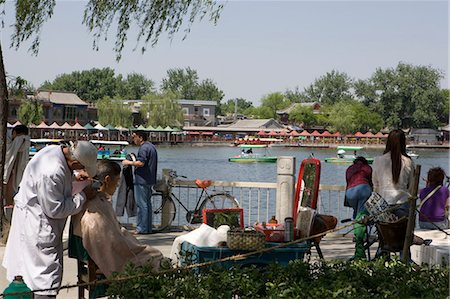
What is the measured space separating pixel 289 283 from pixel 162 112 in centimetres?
12917

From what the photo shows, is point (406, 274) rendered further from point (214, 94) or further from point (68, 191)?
point (214, 94)

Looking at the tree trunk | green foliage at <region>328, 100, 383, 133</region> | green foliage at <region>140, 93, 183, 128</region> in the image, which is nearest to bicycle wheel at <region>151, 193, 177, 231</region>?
the tree trunk

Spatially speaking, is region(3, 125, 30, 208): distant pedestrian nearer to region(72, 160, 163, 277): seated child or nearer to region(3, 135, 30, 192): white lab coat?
region(3, 135, 30, 192): white lab coat

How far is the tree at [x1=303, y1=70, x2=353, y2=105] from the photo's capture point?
16616cm

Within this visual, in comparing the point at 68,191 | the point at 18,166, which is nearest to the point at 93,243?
the point at 68,191

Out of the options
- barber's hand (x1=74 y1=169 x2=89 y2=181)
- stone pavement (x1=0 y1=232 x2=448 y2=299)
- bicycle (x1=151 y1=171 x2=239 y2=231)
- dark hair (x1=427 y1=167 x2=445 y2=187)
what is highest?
barber's hand (x1=74 y1=169 x2=89 y2=181)

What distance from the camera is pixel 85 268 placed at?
6.40 m

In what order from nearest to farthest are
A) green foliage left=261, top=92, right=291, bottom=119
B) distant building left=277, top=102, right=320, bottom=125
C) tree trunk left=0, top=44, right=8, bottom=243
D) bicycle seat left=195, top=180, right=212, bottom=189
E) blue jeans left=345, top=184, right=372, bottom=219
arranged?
blue jeans left=345, top=184, right=372, bottom=219, tree trunk left=0, top=44, right=8, bottom=243, bicycle seat left=195, top=180, right=212, bottom=189, distant building left=277, top=102, right=320, bottom=125, green foliage left=261, top=92, right=291, bottom=119

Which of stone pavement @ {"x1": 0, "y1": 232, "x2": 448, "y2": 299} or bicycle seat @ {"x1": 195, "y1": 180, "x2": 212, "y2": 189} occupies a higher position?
bicycle seat @ {"x1": 195, "y1": 180, "x2": 212, "y2": 189}

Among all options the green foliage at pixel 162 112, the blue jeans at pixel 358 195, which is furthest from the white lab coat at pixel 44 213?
the green foliage at pixel 162 112

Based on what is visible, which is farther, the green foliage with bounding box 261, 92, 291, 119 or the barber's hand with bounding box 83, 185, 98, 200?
the green foliage with bounding box 261, 92, 291, 119

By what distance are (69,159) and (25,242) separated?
2.20 feet

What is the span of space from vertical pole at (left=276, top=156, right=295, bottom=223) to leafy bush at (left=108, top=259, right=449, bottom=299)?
19.7 ft

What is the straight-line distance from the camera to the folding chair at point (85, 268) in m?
5.97
